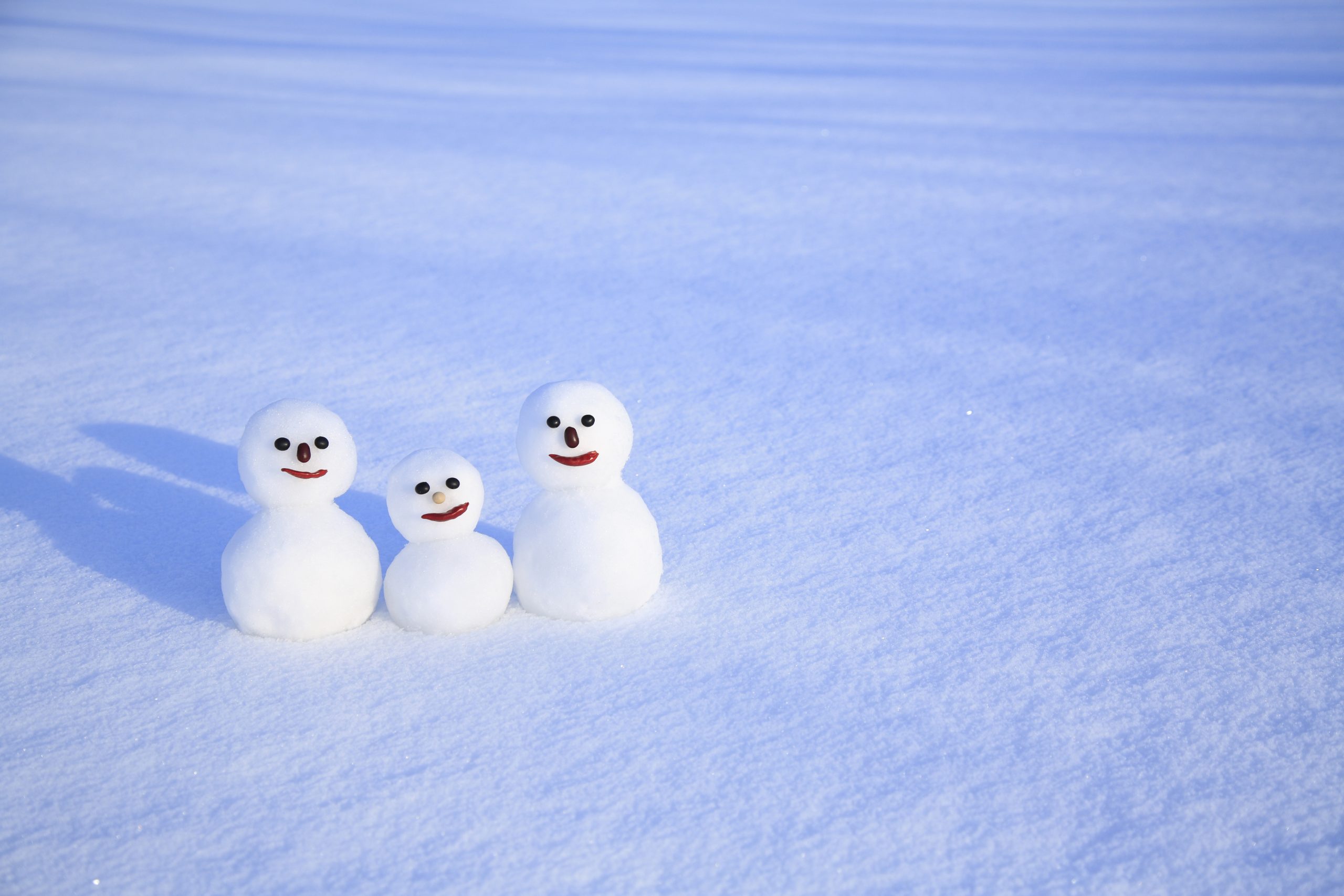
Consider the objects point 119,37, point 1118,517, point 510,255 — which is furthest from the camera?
point 119,37

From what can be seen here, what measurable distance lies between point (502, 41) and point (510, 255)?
3.77m

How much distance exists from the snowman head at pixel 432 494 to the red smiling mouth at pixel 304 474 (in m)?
0.08

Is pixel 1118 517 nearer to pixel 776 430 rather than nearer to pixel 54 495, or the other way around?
pixel 776 430

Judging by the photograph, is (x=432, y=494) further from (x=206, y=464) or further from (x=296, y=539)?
(x=206, y=464)

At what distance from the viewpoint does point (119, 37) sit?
6363 millimetres

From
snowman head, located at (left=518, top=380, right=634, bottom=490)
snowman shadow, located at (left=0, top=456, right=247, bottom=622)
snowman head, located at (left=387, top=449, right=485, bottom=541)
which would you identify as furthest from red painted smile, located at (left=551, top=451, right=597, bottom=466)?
snowman shadow, located at (left=0, top=456, right=247, bottom=622)

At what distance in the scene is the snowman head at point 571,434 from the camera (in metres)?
1.47

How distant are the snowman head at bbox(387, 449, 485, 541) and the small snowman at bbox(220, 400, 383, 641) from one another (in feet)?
0.25

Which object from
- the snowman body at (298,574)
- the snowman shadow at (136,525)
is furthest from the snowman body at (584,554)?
the snowman shadow at (136,525)

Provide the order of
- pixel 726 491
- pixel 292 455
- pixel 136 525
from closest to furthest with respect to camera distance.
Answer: pixel 292 455, pixel 136 525, pixel 726 491

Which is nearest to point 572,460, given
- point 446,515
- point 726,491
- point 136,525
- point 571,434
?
point 571,434

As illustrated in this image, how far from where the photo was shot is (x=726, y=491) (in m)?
1.95

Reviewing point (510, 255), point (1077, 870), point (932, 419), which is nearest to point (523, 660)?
point (1077, 870)

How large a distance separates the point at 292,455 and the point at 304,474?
0.09 feet
